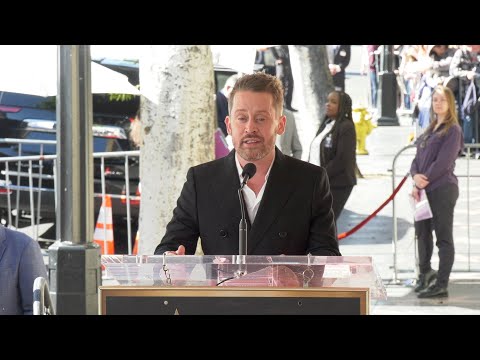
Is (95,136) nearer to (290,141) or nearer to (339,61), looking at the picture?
(290,141)

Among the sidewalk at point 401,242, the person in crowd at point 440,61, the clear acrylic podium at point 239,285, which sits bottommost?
the sidewalk at point 401,242

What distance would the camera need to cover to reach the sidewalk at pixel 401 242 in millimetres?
11359

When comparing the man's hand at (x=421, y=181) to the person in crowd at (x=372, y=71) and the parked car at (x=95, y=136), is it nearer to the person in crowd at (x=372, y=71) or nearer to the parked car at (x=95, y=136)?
the parked car at (x=95, y=136)

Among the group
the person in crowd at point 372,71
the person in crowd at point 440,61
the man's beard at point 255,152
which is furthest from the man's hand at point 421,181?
the person in crowd at point 372,71

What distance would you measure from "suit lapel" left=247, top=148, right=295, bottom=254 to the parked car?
8261 millimetres

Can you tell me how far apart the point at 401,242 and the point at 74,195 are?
24.7ft

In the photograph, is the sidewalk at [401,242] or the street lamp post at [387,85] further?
the street lamp post at [387,85]

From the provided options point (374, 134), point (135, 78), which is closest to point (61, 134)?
point (135, 78)

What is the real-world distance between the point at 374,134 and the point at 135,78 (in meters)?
13.2

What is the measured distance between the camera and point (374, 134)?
27922 mm

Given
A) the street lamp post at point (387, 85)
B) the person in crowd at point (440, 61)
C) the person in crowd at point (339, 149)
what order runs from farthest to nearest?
1. the street lamp post at point (387, 85)
2. the person in crowd at point (440, 61)
3. the person in crowd at point (339, 149)

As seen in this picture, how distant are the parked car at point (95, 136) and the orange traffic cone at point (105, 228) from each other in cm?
61
